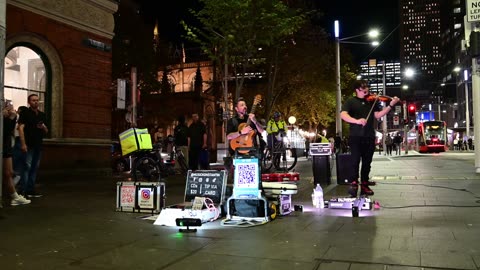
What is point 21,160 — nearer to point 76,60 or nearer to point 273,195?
point 273,195

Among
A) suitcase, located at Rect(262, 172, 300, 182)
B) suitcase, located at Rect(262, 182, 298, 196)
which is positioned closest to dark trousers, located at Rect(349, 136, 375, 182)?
suitcase, located at Rect(262, 182, 298, 196)

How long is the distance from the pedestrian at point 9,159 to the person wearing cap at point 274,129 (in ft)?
24.8

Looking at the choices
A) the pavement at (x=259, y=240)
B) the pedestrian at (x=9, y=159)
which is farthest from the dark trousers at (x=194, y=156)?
the pedestrian at (x=9, y=159)

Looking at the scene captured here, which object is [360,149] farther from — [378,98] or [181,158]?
[181,158]

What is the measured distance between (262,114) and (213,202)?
29841 mm

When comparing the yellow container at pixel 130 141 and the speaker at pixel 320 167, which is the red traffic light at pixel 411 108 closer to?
the speaker at pixel 320 167

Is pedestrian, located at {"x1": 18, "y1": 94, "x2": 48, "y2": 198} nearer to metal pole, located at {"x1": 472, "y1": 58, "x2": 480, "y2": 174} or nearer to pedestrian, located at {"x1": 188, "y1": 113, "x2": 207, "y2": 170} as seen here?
Answer: pedestrian, located at {"x1": 188, "y1": 113, "x2": 207, "y2": 170}

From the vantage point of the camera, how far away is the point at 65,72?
50.2 feet

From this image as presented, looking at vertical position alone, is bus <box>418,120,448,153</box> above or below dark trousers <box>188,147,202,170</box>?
above

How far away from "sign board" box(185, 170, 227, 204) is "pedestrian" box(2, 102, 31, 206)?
133 inches

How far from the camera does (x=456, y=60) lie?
113 m

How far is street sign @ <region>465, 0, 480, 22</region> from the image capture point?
13.1 m

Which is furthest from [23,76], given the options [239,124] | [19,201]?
[239,124]

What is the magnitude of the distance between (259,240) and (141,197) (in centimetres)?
284
